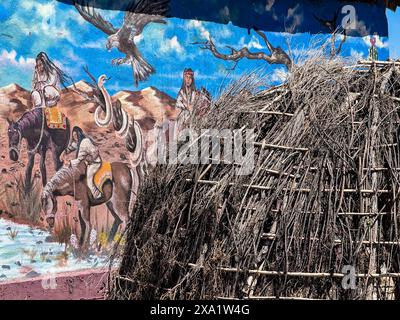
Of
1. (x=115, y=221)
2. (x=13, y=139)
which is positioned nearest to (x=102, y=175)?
(x=115, y=221)

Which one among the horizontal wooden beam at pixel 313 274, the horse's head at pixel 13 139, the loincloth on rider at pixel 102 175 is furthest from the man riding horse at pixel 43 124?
the horizontal wooden beam at pixel 313 274

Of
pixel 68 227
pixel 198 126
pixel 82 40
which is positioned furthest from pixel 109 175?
pixel 198 126

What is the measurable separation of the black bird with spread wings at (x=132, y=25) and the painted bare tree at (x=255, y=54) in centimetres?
85

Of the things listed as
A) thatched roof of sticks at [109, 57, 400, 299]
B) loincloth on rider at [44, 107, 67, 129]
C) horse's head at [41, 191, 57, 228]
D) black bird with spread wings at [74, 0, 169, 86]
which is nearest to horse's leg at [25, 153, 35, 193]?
horse's head at [41, 191, 57, 228]

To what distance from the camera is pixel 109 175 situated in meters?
8.83

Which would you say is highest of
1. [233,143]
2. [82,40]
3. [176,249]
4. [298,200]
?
[82,40]

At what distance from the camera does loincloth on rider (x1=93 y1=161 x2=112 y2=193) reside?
8.69 metres

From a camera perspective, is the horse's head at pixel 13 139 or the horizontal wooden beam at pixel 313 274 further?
the horse's head at pixel 13 139

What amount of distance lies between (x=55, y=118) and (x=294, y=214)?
4.33 metres

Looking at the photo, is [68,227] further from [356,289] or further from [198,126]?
[356,289]

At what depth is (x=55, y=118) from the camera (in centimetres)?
837

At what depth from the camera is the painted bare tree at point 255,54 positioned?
983 centimetres

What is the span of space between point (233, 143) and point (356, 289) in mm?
1475

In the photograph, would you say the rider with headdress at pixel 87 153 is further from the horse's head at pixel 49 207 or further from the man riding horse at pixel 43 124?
the horse's head at pixel 49 207
